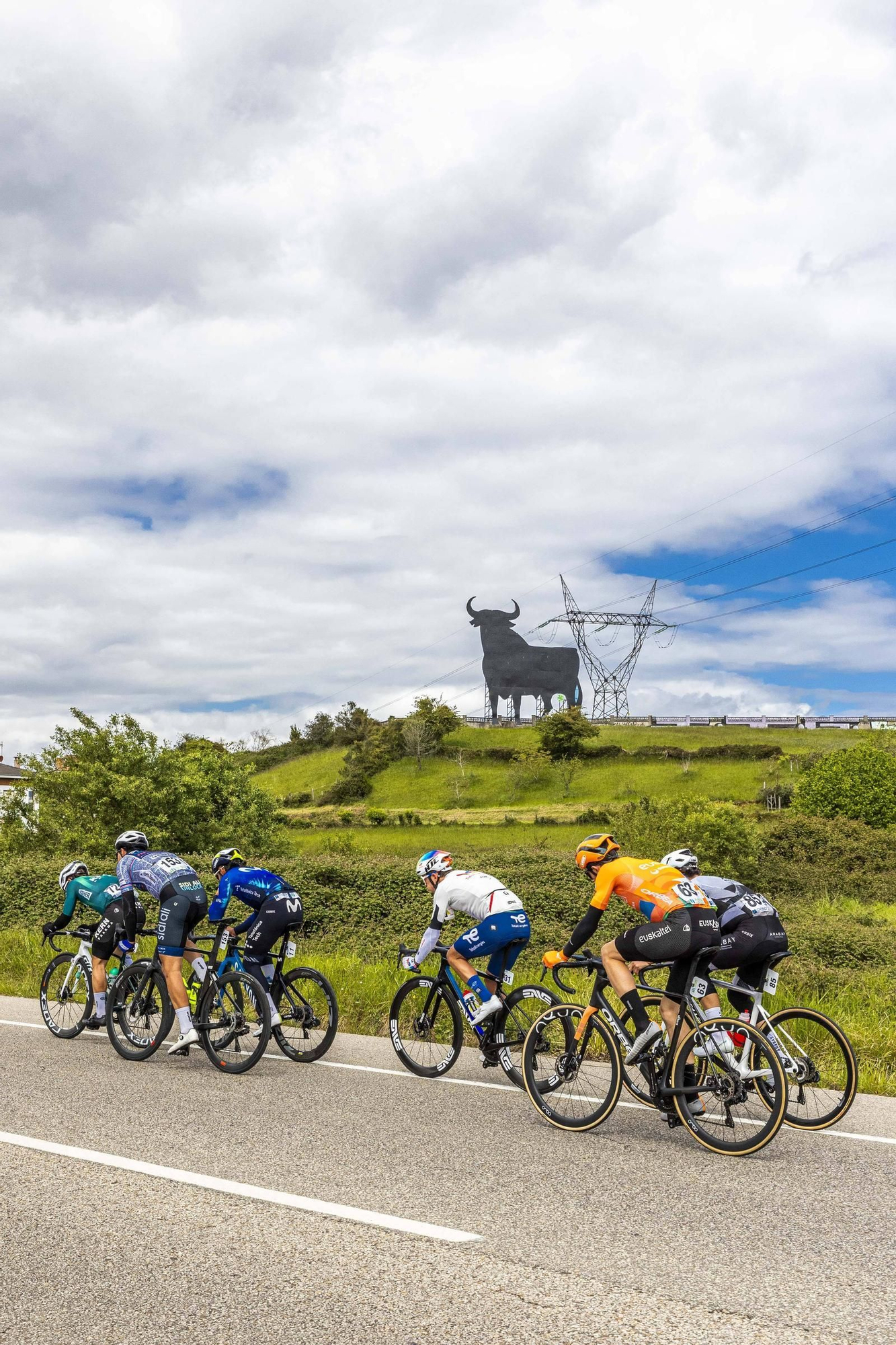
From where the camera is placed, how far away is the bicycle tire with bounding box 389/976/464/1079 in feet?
30.3

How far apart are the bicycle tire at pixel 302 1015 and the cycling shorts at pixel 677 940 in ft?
10.8

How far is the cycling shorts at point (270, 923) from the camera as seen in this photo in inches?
386

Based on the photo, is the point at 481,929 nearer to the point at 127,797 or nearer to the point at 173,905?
the point at 173,905

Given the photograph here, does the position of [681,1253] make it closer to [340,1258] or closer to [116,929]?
[340,1258]

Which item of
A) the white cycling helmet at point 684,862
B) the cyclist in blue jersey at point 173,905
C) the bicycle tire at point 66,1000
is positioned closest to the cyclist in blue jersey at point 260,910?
the cyclist in blue jersey at point 173,905

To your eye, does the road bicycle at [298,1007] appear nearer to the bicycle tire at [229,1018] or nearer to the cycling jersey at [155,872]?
the bicycle tire at [229,1018]

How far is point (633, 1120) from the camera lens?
7.69 metres

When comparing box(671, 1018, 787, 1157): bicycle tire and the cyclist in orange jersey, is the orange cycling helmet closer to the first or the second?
the cyclist in orange jersey

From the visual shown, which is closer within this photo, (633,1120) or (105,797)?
(633,1120)

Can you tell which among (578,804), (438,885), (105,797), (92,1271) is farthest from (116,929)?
(578,804)

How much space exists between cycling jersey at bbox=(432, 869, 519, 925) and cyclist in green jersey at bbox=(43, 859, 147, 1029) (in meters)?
3.60

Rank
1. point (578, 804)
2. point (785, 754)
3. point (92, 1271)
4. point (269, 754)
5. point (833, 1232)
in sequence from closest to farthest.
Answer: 1. point (92, 1271)
2. point (833, 1232)
3. point (578, 804)
4. point (785, 754)
5. point (269, 754)

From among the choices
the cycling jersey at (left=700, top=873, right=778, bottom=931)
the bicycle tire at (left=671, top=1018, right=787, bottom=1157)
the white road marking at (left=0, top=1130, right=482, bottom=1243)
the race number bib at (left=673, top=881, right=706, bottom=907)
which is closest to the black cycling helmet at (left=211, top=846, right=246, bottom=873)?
the white road marking at (left=0, top=1130, right=482, bottom=1243)

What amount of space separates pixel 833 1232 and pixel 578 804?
67280 millimetres
